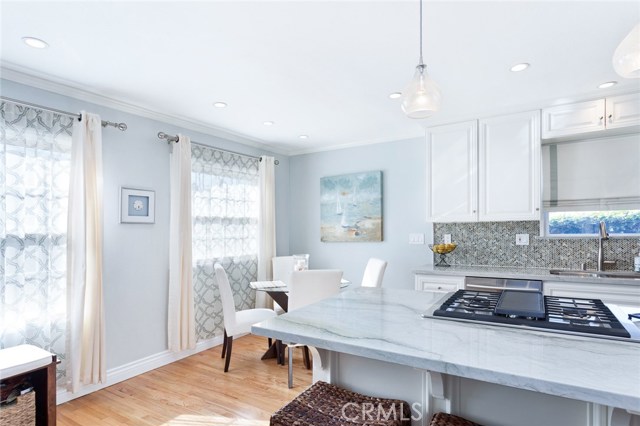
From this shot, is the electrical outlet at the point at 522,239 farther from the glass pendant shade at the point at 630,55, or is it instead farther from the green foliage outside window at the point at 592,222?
the glass pendant shade at the point at 630,55

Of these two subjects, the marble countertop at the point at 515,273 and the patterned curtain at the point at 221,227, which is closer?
the marble countertop at the point at 515,273

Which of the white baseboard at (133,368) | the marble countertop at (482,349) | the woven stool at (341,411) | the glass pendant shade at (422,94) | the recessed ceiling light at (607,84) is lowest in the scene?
the white baseboard at (133,368)

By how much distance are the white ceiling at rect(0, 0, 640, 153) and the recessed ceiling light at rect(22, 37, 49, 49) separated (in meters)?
0.04

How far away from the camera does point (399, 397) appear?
135cm

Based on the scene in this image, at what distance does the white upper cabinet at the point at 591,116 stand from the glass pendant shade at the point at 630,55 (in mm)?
2021

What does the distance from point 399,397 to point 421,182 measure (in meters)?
3.06

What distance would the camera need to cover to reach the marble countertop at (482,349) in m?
0.83

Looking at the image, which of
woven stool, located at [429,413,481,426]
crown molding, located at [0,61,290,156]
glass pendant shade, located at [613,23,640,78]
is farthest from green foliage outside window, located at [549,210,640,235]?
crown molding, located at [0,61,290,156]

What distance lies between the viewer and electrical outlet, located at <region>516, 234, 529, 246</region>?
3457 mm

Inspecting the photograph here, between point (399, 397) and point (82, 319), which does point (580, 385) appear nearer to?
point (399, 397)

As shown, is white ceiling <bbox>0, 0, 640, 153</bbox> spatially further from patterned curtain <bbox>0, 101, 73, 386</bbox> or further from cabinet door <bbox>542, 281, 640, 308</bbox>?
cabinet door <bbox>542, 281, 640, 308</bbox>

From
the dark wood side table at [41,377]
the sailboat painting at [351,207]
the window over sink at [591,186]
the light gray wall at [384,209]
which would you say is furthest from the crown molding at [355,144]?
the dark wood side table at [41,377]

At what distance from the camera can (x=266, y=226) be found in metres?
4.47

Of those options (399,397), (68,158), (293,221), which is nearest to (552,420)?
(399,397)
